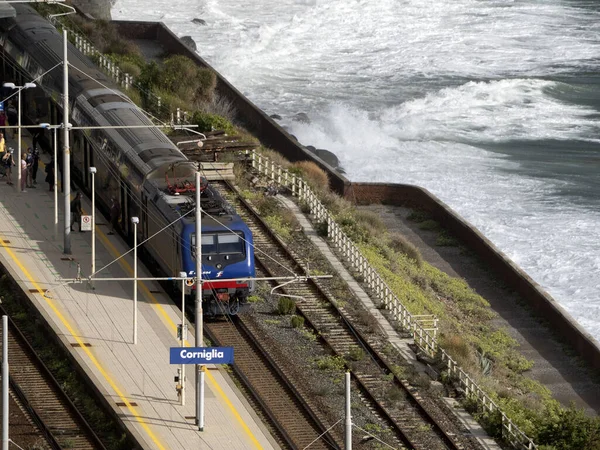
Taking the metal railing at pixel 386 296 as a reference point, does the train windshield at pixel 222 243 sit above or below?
above


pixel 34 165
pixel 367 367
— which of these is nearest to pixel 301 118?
pixel 34 165

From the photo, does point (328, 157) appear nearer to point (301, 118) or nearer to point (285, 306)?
point (301, 118)

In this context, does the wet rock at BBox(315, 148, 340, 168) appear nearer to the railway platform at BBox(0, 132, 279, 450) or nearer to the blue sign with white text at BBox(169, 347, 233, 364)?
the railway platform at BBox(0, 132, 279, 450)

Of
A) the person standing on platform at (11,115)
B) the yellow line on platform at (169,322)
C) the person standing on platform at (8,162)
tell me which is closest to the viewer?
the yellow line on platform at (169,322)

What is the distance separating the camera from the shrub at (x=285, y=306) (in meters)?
40.8

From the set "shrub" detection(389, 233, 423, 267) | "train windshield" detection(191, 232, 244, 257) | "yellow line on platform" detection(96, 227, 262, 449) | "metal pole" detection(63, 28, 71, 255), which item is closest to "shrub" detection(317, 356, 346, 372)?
"yellow line on platform" detection(96, 227, 262, 449)

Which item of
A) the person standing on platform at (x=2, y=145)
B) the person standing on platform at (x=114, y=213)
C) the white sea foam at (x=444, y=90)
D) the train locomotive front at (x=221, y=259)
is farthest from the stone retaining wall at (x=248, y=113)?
the train locomotive front at (x=221, y=259)

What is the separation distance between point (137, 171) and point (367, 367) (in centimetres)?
859

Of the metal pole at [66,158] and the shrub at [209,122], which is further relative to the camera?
the shrub at [209,122]

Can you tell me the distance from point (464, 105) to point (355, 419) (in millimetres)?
50175

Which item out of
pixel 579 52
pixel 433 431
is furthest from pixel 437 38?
pixel 433 431

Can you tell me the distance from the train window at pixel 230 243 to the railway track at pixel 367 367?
9.97 feet

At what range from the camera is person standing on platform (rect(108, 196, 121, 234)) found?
44.1 m

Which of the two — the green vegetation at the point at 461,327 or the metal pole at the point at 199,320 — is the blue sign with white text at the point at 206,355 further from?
the green vegetation at the point at 461,327
